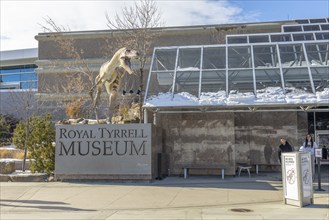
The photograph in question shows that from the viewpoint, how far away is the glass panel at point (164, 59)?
1952 cm

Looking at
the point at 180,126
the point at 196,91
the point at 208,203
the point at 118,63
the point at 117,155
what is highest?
the point at 118,63

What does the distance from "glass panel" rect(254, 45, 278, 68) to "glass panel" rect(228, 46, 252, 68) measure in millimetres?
374

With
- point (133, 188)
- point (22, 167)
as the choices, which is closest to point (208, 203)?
point (133, 188)

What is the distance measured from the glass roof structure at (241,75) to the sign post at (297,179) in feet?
15.7

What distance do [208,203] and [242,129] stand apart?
364 inches

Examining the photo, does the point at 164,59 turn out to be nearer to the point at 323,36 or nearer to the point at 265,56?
the point at 265,56

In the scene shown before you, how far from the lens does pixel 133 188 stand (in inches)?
573

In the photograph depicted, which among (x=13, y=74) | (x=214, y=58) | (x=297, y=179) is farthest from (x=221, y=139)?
(x=13, y=74)

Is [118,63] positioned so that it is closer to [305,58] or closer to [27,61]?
[305,58]

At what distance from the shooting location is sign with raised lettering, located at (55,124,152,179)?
16.3 m

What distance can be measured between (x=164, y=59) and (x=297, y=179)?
10.7 meters

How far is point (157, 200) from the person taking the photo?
1227cm

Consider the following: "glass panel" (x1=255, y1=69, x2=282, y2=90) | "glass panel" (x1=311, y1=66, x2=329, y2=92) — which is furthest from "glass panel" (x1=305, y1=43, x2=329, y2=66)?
"glass panel" (x1=255, y1=69, x2=282, y2=90)

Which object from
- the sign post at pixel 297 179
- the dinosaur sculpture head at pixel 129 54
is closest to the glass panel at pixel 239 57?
the dinosaur sculpture head at pixel 129 54
